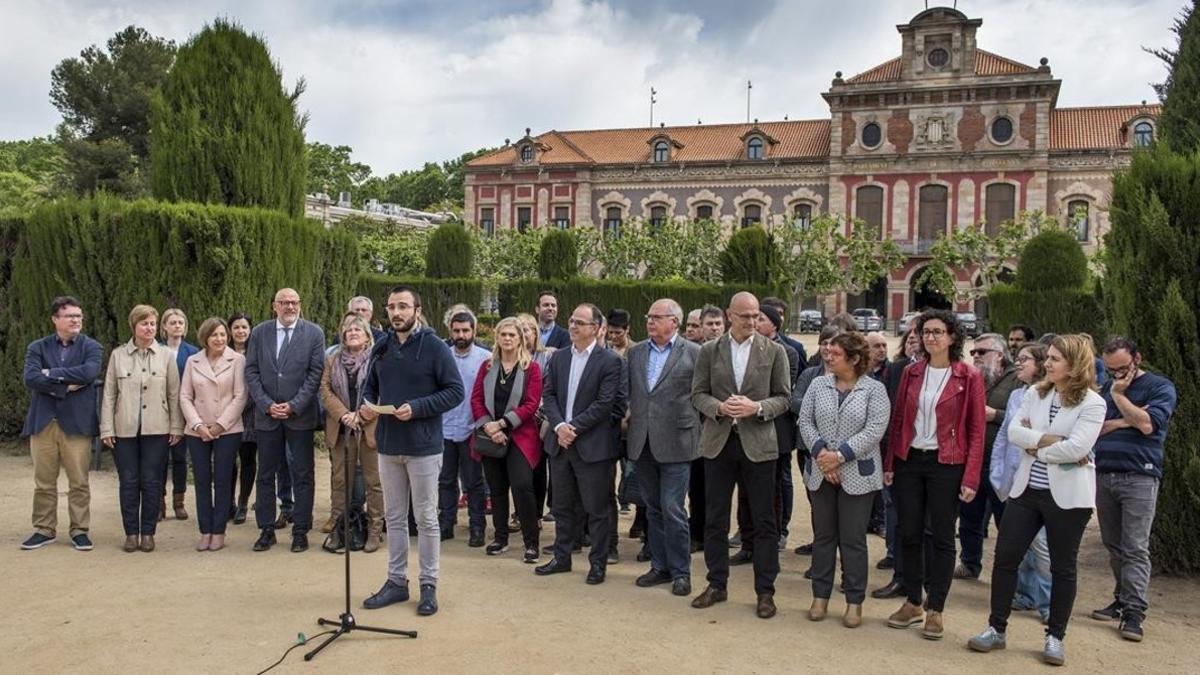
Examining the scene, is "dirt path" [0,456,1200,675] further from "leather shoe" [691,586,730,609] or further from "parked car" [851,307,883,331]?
"parked car" [851,307,883,331]

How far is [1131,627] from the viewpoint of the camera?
510 centimetres

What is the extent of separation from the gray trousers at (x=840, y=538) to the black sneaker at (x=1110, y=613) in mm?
1458

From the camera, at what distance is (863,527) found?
207 inches

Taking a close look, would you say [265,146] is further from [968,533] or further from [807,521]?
[968,533]

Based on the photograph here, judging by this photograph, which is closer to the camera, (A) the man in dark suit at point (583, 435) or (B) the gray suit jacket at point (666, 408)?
(B) the gray suit jacket at point (666, 408)

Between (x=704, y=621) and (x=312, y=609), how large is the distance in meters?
2.30

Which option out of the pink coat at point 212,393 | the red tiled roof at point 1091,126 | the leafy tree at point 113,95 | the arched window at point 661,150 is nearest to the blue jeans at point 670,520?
the pink coat at point 212,393

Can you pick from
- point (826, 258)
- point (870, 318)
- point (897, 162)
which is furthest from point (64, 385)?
point (897, 162)

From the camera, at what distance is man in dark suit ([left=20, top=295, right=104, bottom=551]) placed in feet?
21.7

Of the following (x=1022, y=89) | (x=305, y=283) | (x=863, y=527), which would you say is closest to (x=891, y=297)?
(x=1022, y=89)

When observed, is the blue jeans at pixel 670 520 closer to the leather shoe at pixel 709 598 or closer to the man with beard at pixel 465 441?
the leather shoe at pixel 709 598

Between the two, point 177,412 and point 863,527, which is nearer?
point 863,527

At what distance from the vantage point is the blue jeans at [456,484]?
7105 mm

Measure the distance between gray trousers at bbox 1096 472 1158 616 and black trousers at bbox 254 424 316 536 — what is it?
17.6ft
